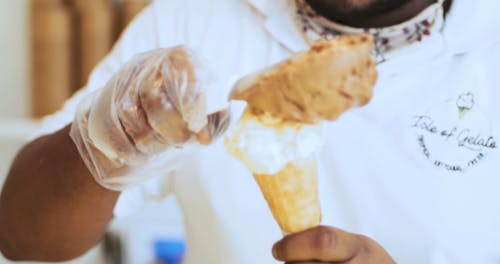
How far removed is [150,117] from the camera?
2.32ft

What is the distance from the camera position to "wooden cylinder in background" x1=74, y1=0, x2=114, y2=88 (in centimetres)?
186

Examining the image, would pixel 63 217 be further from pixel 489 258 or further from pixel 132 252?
pixel 132 252

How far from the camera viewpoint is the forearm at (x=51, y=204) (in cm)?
88

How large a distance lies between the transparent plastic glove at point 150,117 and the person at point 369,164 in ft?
0.30

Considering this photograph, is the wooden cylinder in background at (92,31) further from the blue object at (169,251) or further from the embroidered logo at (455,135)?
the embroidered logo at (455,135)

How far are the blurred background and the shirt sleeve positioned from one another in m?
0.68

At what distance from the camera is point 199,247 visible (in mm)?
1037

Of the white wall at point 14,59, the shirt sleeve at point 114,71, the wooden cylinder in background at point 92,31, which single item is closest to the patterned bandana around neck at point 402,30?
the shirt sleeve at point 114,71

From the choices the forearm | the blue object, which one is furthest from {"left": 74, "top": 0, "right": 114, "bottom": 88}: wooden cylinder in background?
the forearm

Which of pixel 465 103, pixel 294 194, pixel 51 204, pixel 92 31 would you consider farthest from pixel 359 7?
pixel 92 31

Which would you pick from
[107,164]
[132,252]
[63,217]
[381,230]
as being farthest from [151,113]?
[132,252]

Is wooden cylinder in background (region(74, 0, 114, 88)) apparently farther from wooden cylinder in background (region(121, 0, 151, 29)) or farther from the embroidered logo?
the embroidered logo

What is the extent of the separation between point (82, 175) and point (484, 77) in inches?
19.2

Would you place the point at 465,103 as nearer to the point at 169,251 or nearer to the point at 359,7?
the point at 359,7
